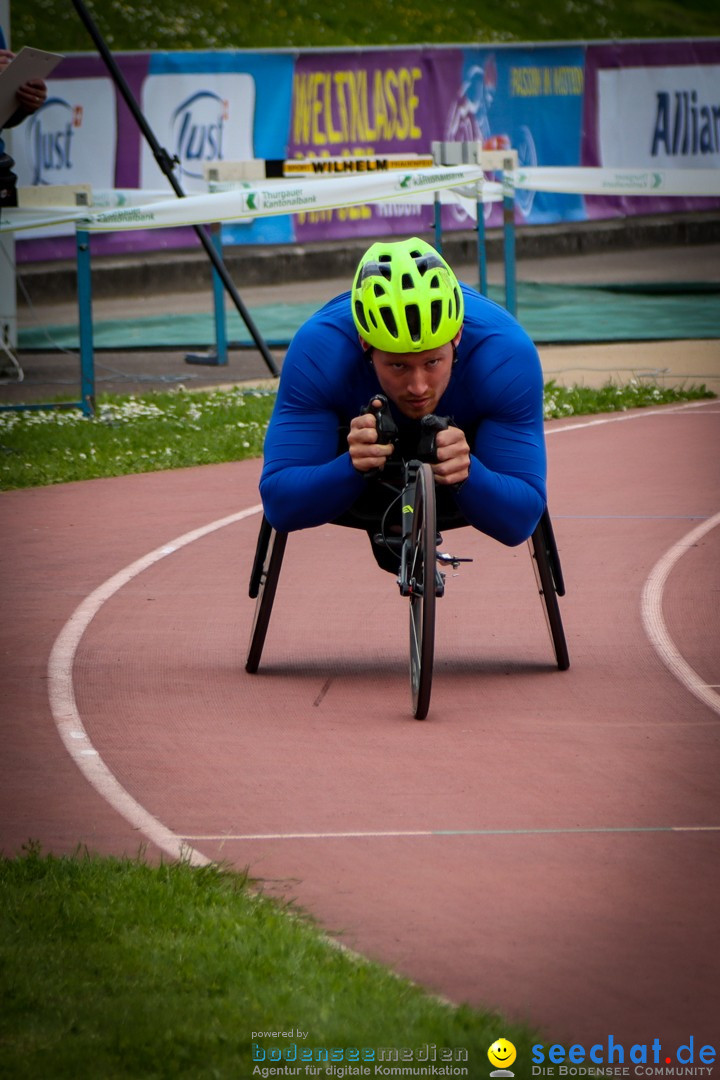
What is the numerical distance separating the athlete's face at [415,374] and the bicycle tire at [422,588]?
1.01 ft

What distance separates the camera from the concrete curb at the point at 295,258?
23322 millimetres

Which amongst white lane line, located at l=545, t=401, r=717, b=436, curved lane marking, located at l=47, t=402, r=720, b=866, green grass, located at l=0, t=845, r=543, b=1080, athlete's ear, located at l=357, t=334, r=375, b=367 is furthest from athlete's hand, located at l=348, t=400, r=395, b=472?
white lane line, located at l=545, t=401, r=717, b=436

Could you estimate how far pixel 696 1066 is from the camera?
387 centimetres

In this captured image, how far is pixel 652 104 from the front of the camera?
79.9ft

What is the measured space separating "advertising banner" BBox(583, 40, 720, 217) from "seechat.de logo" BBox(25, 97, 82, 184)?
6999mm

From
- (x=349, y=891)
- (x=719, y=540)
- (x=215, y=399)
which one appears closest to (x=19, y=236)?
(x=215, y=399)

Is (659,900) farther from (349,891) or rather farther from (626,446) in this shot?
(626,446)

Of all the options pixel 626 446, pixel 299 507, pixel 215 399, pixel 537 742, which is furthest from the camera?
pixel 215 399

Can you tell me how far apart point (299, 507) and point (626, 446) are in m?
6.91

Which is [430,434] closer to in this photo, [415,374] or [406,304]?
[415,374]

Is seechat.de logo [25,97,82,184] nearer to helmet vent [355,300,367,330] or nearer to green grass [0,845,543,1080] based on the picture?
helmet vent [355,300,367,330]

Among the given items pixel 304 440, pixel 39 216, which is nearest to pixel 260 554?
pixel 304 440

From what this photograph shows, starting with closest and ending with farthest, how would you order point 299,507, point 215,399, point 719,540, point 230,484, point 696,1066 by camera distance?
point 696,1066, point 299,507, point 719,540, point 230,484, point 215,399

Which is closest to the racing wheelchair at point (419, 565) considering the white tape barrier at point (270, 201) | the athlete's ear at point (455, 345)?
the athlete's ear at point (455, 345)
